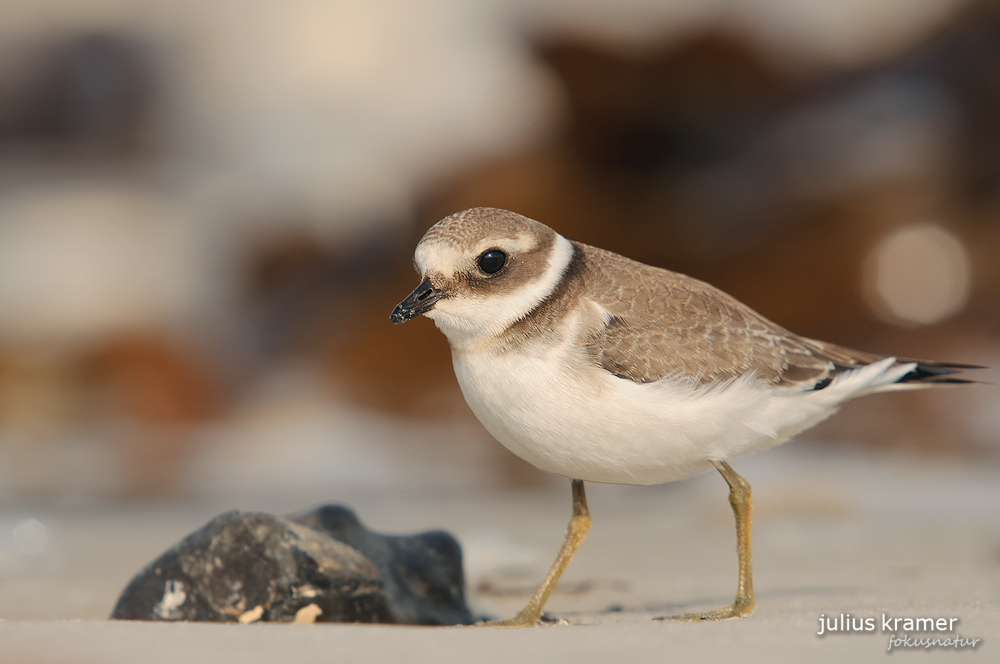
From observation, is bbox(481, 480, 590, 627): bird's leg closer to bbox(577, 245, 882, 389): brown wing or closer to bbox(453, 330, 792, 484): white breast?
bbox(453, 330, 792, 484): white breast

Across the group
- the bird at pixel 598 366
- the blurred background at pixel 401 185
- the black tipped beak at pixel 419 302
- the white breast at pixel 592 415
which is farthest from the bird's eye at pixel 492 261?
the blurred background at pixel 401 185

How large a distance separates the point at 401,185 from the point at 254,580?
31.4 feet

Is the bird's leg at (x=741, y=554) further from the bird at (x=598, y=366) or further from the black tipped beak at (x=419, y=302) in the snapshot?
the black tipped beak at (x=419, y=302)

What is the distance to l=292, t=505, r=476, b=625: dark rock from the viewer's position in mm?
4664

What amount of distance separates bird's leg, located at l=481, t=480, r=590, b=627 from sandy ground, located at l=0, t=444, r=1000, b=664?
165mm

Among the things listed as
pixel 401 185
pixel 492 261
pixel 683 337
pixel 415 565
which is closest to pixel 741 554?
pixel 683 337

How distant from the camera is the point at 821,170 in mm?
12703

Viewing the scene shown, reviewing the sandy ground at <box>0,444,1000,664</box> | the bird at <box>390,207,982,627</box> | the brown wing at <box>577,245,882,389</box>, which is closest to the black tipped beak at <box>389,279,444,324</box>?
the bird at <box>390,207,982,627</box>

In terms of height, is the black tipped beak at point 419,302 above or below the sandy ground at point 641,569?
above

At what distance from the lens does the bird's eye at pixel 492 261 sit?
424 cm

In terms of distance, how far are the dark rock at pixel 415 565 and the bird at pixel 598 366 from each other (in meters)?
0.56

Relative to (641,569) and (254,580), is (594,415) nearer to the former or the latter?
(254,580)

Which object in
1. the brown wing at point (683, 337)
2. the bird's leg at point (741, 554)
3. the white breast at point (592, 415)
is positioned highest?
the brown wing at point (683, 337)

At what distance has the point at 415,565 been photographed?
15.8 feet
